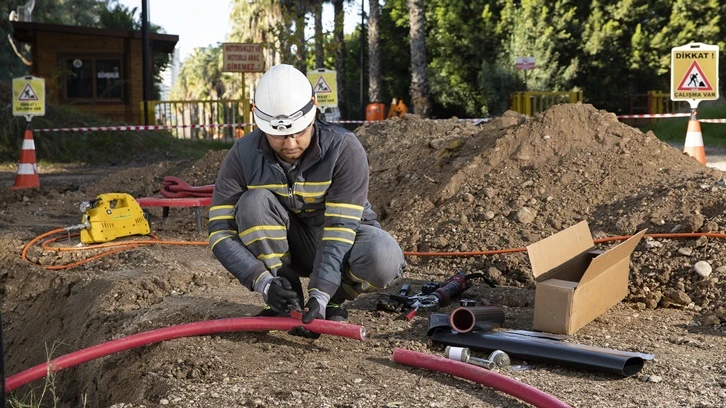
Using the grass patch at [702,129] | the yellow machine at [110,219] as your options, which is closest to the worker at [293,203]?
the yellow machine at [110,219]

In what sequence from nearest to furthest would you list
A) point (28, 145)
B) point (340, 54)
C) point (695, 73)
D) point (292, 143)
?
1. point (292, 143)
2. point (695, 73)
3. point (28, 145)
4. point (340, 54)

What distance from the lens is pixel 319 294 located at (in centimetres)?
432

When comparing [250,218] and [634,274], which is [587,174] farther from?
[250,218]

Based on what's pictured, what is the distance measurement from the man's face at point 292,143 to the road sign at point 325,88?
10.2 meters

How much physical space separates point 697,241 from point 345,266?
2741mm

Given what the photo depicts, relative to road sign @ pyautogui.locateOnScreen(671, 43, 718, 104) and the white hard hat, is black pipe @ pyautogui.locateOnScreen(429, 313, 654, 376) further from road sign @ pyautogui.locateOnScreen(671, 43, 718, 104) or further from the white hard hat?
road sign @ pyautogui.locateOnScreen(671, 43, 718, 104)

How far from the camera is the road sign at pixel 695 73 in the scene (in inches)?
428

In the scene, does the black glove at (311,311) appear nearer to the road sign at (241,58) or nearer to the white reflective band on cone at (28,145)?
the white reflective band on cone at (28,145)

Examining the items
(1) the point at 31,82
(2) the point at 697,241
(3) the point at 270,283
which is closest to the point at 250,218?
(3) the point at 270,283

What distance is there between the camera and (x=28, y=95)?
13555 millimetres

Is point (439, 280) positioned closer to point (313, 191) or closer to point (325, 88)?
point (313, 191)

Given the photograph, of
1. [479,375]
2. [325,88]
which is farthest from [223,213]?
[325,88]

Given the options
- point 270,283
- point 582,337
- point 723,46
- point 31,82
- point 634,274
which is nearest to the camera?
point 270,283

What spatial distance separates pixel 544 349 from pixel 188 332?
1688mm
